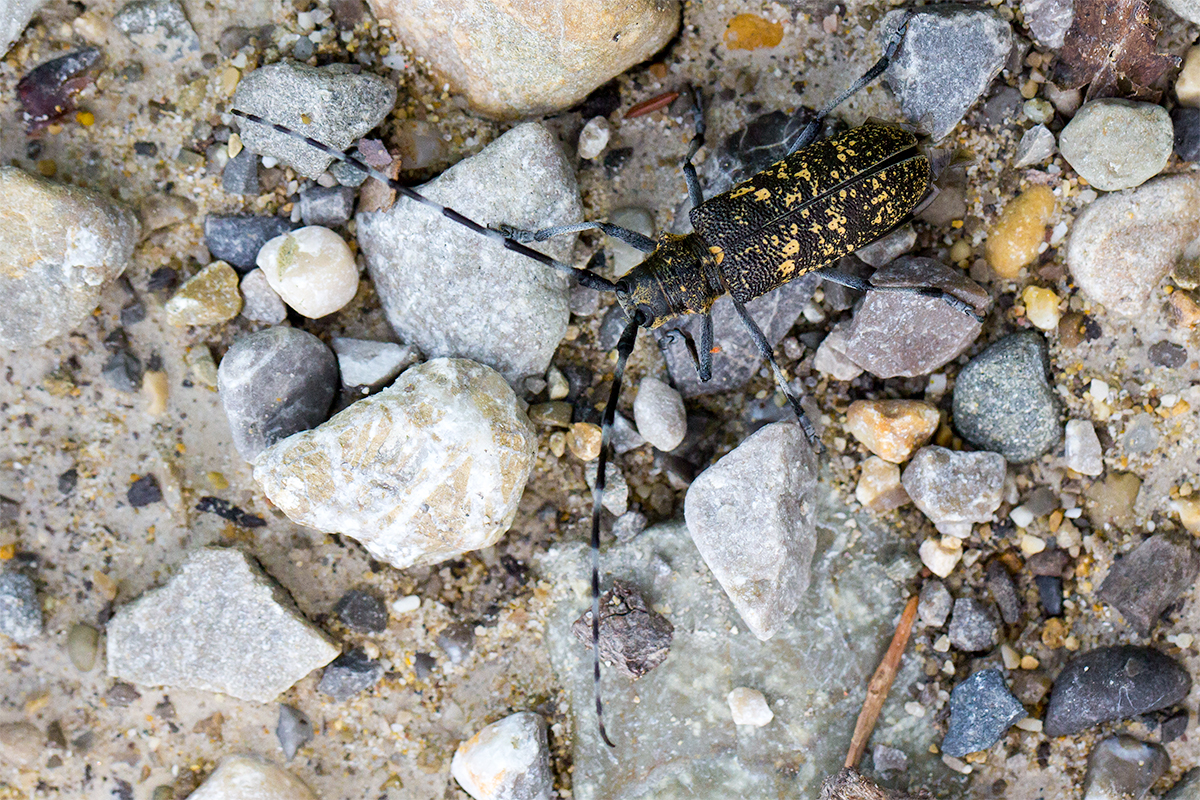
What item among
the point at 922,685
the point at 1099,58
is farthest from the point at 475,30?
the point at 922,685

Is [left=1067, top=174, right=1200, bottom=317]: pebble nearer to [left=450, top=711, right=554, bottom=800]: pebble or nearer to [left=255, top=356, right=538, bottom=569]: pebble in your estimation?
[left=255, top=356, right=538, bottom=569]: pebble

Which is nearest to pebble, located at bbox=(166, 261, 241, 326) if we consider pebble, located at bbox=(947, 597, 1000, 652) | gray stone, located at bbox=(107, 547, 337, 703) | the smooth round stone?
the smooth round stone

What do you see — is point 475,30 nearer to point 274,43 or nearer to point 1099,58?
point 274,43

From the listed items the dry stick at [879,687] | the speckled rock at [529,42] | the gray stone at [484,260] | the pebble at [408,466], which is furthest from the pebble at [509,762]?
the speckled rock at [529,42]

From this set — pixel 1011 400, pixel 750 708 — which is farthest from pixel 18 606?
pixel 1011 400

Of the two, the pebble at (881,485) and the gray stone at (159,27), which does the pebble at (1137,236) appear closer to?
the pebble at (881,485)

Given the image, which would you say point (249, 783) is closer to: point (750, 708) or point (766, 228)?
point (750, 708)
